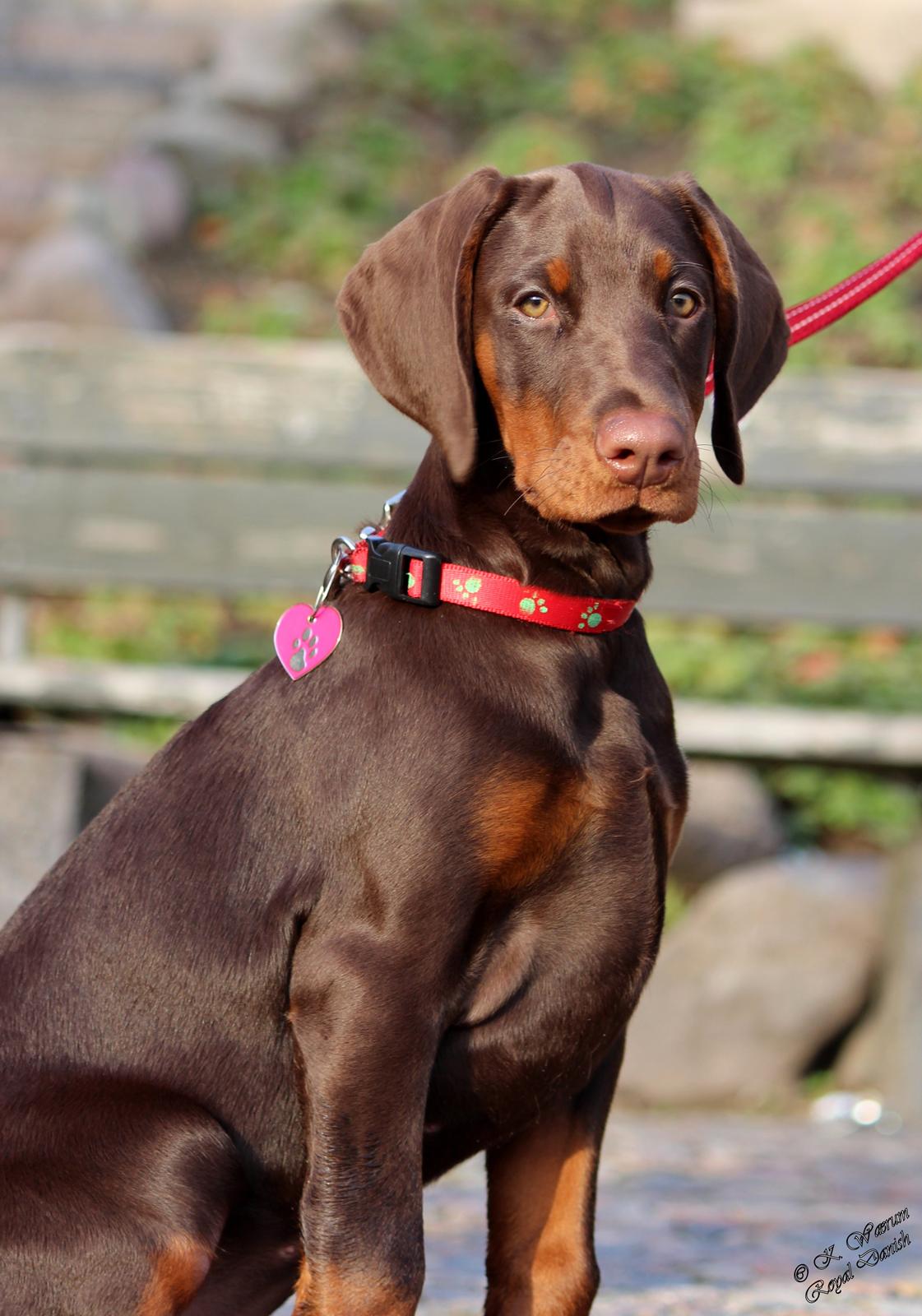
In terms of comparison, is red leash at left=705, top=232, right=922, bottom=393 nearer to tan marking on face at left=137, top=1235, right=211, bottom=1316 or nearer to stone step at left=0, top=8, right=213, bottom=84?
tan marking on face at left=137, top=1235, right=211, bottom=1316

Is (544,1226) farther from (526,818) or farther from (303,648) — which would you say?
(303,648)

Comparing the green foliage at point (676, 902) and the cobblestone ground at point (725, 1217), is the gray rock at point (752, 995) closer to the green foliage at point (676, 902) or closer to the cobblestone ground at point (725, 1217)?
the cobblestone ground at point (725, 1217)

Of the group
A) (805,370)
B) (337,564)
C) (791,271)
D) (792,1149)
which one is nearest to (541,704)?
(337,564)

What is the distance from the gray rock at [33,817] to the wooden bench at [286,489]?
1.78 ft

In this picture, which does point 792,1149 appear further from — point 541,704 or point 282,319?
point 282,319

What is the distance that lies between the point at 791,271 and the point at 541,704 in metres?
7.44

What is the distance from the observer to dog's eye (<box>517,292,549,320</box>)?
8.83 ft

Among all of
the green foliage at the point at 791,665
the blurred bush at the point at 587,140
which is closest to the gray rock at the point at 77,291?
the blurred bush at the point at 587,140

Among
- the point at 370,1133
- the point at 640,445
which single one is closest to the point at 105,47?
the point at 640,445

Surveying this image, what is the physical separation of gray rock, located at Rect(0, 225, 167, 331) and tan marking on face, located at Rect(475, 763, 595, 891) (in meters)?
7.61

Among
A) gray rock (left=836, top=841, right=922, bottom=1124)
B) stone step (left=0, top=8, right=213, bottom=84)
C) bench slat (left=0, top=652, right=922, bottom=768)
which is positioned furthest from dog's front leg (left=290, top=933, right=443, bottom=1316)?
stone step (left=0, top=8, right=213, bottom=84)

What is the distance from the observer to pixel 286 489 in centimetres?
647

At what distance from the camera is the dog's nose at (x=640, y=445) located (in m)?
2.48

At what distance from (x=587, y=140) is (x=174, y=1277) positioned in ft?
34.2
